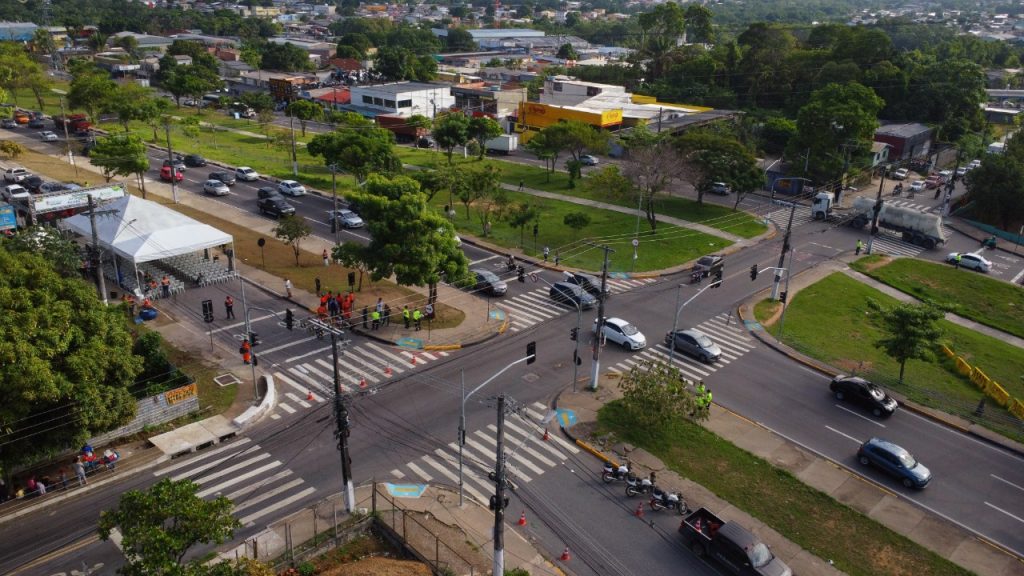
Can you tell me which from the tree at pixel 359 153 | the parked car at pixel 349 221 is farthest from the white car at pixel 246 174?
the parked car at pixel 349 221

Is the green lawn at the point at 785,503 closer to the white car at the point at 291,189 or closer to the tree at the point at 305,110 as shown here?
the white car at the point at 291,189

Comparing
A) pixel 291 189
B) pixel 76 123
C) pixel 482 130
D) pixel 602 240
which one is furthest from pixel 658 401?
pixel 76 123

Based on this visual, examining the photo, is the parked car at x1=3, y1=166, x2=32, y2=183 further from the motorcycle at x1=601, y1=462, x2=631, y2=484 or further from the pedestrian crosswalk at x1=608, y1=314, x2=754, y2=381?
the motorcycle at x1=601, y1=462, x2=631, y2=484

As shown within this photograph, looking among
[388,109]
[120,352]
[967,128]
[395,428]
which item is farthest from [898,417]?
[388,109]

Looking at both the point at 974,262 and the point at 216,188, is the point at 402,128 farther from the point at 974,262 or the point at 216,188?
the point at 974,262

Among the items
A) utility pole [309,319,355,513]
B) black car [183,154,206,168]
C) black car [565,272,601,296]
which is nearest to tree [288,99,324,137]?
black car [183,154,206,168]
